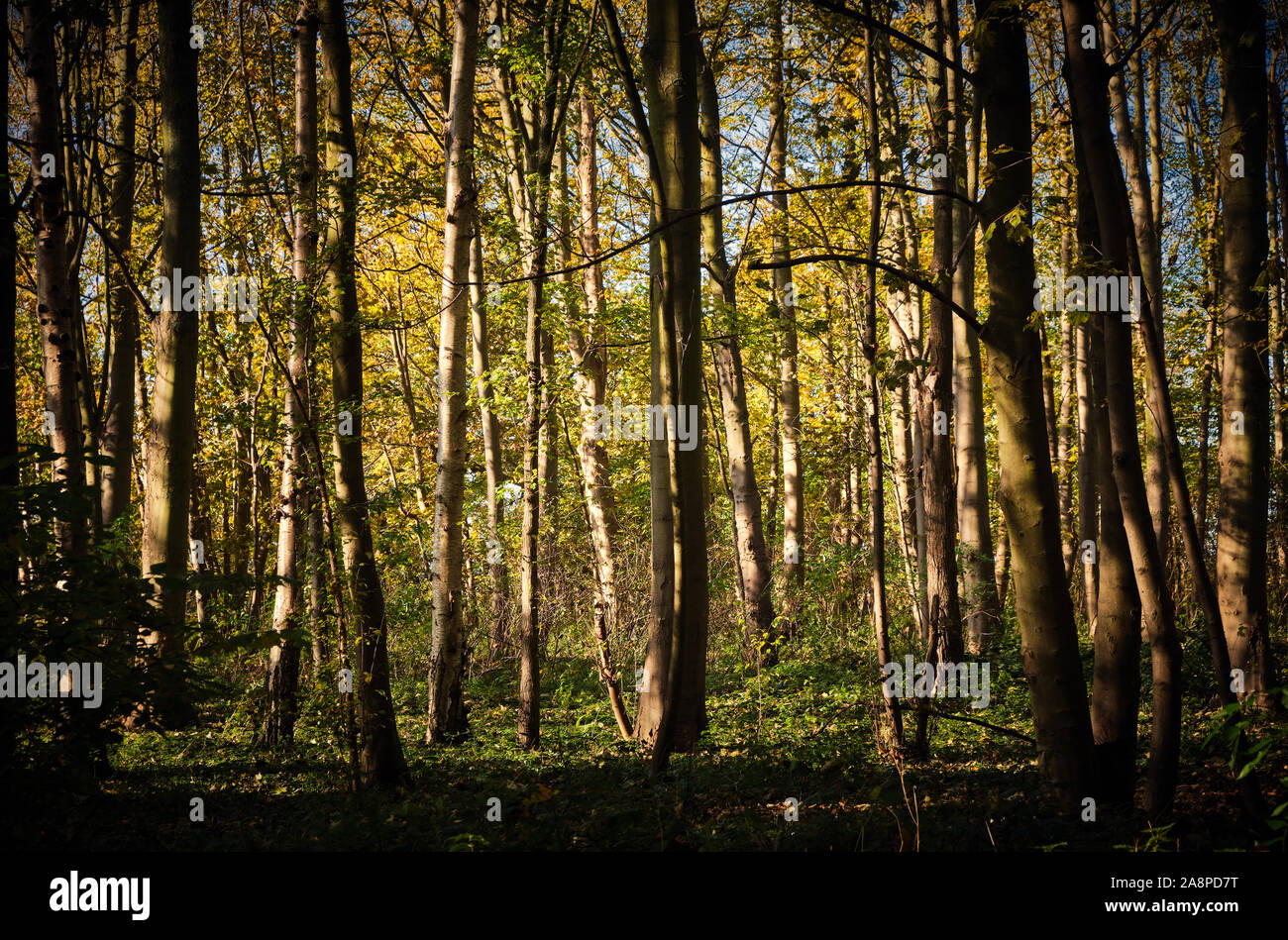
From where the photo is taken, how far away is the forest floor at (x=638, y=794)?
4.78m

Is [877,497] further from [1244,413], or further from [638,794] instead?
[1244,413]

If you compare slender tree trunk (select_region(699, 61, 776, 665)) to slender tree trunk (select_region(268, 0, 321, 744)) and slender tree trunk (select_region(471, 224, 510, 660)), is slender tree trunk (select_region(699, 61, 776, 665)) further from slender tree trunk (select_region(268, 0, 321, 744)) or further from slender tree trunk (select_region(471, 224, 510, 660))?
slender tree trunk (select_region(268, 0, 321, 744))

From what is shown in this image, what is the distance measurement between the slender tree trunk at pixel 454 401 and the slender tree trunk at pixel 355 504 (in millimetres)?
1516

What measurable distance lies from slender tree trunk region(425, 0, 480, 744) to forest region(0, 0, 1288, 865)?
0.18 feet

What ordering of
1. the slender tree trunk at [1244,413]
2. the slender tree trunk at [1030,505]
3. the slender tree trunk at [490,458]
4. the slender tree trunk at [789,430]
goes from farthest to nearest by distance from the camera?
the slender tree trunk at [789,430]
the slender tree trunk at [490,458]
the slender tree trunk at [1244,413]
the slender tree trunk at [1030,505]

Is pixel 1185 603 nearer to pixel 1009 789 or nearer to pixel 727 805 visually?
pixel 1009 789

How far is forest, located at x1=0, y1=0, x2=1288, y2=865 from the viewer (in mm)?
4875

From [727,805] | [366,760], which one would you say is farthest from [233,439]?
[727,805]

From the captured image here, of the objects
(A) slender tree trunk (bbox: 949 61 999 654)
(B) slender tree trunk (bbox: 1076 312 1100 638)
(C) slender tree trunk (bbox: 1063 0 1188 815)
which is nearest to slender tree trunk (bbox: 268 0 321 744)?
(C) slender tree trunk (bbox: 1063 0 1188 815)

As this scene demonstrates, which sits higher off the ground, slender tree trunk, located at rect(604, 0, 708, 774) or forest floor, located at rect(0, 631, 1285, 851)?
slender tree trunk, located at rect(604, 0, 708, 774)

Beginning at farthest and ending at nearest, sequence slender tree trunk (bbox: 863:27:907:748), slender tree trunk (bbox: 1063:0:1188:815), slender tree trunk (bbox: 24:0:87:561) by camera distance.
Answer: slender tree trunk (bbox: 24:0:87:561), slender tree trunk (bbox: 863:27:907:748), slender tree trunk (bbox: 1063:0:1188:815)

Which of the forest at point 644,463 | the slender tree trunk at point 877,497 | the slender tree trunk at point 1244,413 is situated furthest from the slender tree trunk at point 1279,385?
the slender tree trunk at point 877,497

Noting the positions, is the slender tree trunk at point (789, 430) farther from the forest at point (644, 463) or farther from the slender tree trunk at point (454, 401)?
the slender tree trunk at point (454, 401)

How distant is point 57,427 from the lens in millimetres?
7301
